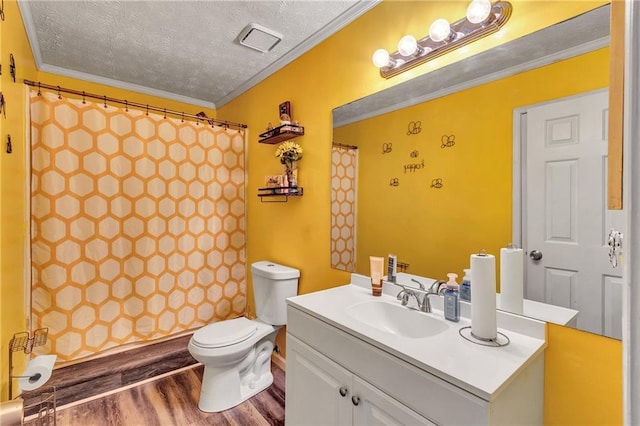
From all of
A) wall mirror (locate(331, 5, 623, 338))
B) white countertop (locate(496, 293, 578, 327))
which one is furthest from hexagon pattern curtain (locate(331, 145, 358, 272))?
white countertop (locate(496, 293, 578, 327))

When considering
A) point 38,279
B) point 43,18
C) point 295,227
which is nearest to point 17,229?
point 38,279

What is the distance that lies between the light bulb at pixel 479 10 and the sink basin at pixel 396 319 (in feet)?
3.84

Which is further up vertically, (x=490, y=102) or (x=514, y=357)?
(x=490, y=102)

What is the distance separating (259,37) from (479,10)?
1.32m

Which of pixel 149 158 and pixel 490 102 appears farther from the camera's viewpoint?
pixel 149 158

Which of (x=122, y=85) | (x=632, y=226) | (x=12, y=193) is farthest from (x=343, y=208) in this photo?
(x=122, y=85)

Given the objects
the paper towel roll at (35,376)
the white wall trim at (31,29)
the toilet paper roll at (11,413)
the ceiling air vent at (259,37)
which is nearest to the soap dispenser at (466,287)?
the toilet paper roll at (11,413)

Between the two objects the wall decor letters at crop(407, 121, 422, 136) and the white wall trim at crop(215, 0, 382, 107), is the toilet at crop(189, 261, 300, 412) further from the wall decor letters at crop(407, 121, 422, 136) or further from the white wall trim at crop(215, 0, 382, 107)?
the white wall trim at crop(215, 0, 382, 107)

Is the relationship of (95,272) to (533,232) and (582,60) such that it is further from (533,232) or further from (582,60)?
(582,60)

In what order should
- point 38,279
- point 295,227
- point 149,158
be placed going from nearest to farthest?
point 38,279, point 295,227, point 149,158

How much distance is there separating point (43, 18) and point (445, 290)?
265 centimetres

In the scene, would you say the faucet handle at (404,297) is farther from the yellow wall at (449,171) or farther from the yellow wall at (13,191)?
the yellow wall at (13,191)

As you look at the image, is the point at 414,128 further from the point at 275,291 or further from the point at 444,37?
the point at 275,291

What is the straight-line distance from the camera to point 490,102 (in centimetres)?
118
